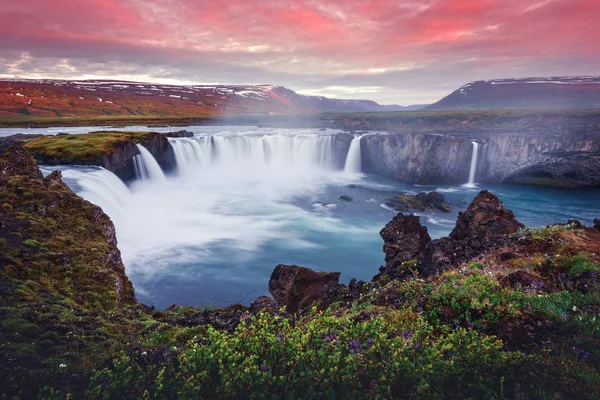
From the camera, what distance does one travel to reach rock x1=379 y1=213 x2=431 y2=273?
15.8 meters

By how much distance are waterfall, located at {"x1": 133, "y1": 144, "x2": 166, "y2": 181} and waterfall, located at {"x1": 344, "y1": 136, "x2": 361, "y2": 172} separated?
101ft

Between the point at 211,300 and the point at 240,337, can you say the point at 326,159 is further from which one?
the point at 240,337

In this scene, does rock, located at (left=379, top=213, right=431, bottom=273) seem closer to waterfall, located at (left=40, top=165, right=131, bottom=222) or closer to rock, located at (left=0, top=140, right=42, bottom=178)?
rock, located at (left=0, top=140, right=42, bottom=178)

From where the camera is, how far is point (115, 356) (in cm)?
589

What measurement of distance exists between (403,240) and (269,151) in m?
46.8

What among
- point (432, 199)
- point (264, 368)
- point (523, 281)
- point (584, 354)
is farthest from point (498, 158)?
point (264, 368)

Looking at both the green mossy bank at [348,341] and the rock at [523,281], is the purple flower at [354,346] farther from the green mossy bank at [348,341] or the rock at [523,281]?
the rock at [523,281]

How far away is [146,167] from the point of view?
4278 centimetres

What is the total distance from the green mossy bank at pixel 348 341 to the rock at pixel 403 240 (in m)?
5.07

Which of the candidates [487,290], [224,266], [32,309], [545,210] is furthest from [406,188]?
[32,309]

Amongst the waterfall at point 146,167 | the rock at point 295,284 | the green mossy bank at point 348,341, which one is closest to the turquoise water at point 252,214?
the waterfall at point 146,167

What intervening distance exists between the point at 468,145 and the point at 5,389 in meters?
58.0

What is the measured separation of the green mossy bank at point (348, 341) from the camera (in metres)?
4.34

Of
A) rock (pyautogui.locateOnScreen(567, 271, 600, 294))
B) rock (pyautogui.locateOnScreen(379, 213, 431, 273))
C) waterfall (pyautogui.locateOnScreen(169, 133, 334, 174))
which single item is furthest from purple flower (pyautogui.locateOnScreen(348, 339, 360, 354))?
waterfall (pyautogui.locateOnScreen(169, 133, 334, 174))
